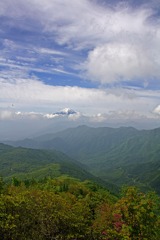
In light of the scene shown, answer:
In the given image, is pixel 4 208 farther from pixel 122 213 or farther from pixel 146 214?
pixel 146 214

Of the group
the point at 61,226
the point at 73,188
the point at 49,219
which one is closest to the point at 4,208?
the point at 49,219

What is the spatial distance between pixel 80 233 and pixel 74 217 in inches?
130

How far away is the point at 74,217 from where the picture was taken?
130 ft

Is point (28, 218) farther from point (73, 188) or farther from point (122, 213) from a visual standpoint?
point (73, 188)

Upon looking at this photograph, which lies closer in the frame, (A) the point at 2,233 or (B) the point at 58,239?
(A) the point at 2,233

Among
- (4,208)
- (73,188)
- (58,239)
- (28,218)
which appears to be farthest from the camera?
(73,188)

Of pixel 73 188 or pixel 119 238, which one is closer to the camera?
pixel 119 238

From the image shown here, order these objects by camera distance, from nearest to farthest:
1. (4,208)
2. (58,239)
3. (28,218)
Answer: (4,208) < (28,218) < (58,239)

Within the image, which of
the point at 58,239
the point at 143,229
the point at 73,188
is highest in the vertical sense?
the point at 143,229

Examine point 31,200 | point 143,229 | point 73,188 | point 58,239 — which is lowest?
point 73,188

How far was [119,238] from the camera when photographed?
122ft

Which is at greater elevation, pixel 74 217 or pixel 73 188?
pixel 74 217

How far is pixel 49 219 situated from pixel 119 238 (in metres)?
9.50

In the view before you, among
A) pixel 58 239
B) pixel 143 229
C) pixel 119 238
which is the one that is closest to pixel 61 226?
pixel 58 239
